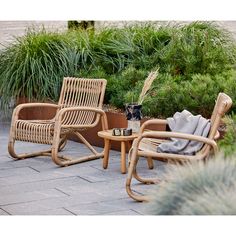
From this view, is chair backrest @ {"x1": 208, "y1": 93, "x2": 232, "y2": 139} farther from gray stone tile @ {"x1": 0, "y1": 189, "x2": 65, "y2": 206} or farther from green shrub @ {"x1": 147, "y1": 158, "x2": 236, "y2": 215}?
green shrub @ {"x1": 147, "y1": 158, "x2": 236, "y2": 215}

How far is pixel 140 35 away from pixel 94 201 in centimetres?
370

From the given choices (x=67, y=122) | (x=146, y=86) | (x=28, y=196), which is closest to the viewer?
(x=28, y=196)

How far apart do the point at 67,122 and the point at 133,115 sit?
3.16ft

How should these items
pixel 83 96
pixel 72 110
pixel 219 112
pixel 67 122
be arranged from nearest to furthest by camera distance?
1. pixel 219 112
2. pixel 72 110
3. pixel 67 122
4. pixel 83 96

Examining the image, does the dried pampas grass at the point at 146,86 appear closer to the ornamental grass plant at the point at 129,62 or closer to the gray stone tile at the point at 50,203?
the ornamental grass plant at the point at 129,62

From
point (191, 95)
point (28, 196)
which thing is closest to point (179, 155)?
point (28, 196)

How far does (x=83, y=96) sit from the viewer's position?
727 centimetres

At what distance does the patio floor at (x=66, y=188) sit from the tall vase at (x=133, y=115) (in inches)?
14.9

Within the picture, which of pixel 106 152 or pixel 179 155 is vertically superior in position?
pixel 179 155

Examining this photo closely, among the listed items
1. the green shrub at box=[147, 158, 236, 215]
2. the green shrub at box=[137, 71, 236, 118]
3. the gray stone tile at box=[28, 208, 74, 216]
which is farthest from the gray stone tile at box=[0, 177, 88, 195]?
the green shrub at box=[147, 158, 236, 215]

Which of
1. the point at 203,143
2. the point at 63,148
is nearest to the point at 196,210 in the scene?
the point at 203,143

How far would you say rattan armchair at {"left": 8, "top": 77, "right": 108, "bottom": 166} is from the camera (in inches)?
259

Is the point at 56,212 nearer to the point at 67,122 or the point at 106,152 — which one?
the point at 106,152
